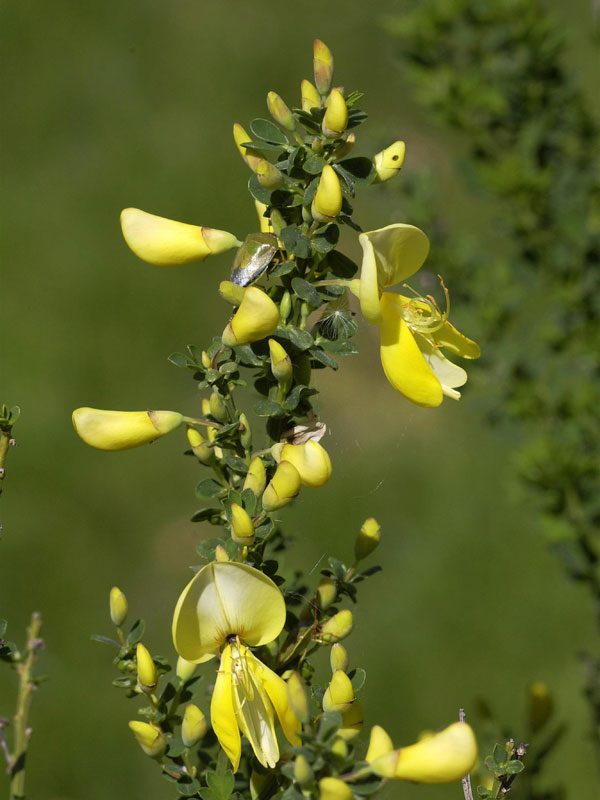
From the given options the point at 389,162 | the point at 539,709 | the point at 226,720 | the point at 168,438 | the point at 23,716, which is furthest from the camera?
the point at 168,438

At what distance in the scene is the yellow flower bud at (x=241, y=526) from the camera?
730 mm

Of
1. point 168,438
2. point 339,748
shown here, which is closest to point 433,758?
point 339,748

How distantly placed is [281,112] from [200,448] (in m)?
0.31

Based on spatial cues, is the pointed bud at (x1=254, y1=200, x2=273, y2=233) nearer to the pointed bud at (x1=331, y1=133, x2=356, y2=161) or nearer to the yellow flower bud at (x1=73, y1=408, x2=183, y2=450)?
the pointed bud at (x1=331, y1=133, x2=356, y2=161)

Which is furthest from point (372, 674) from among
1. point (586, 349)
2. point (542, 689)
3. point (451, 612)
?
point (542, 689)

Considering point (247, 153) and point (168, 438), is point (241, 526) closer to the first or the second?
point (247, 153)

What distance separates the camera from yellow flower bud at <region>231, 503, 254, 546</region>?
0.73m

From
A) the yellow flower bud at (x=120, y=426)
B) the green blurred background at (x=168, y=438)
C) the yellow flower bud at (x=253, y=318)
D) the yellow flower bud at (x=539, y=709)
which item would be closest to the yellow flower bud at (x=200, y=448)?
the yellow flower bud at (x=120, y=426)

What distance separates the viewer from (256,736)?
0.77 meters

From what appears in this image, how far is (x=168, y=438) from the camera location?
3168 mm

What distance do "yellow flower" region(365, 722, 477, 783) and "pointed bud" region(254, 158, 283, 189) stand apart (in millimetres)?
458

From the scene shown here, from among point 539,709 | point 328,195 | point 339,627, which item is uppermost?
point 328,195

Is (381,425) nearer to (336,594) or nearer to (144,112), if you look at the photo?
(144,112)

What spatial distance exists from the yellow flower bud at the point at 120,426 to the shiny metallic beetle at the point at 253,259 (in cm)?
15
